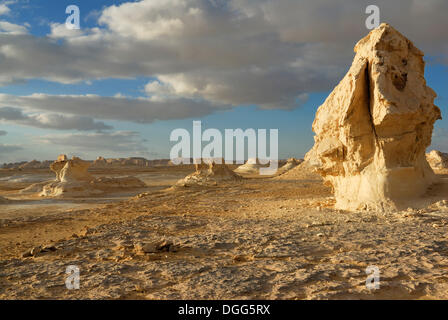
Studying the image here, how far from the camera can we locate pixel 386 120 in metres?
6.30

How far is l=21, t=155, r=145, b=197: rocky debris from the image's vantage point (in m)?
17.5

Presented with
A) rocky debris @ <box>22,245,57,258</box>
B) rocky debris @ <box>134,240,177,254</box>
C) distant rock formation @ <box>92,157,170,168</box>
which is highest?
distant rock formation @ <box>92,157,170,168</box>

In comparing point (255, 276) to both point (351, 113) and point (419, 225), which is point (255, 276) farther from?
point (351, 113)

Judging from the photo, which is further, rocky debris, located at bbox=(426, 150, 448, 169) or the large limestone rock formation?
rocky debris, located at bbox=(426, 150, 448, 169)

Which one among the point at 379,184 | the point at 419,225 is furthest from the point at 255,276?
the point at 379,184

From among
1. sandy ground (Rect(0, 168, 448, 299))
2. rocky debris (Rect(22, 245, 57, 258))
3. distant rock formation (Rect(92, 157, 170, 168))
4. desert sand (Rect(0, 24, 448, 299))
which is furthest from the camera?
Answer: distant rock formation (Rect(92, 157, 170, 168))

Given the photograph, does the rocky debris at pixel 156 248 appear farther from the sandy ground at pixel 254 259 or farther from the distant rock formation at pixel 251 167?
the distant rock formation at pixel 251 167

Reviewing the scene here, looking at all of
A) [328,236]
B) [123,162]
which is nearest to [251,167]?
[328,236]

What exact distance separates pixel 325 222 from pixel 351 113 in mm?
2487

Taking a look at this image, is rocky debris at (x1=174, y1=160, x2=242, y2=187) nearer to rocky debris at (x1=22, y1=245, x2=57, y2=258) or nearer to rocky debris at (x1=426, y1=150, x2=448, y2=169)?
rocky debris at (x1=426, y1=150, x2=448, y2=169)

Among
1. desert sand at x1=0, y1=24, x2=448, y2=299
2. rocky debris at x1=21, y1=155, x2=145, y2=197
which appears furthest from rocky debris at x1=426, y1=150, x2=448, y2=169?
rocky debris at x1=21, y1=155, x2=145, y2=197

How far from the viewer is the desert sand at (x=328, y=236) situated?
3424 millimetres

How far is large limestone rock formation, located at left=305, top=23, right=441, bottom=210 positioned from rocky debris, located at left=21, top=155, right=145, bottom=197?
14935 mm
